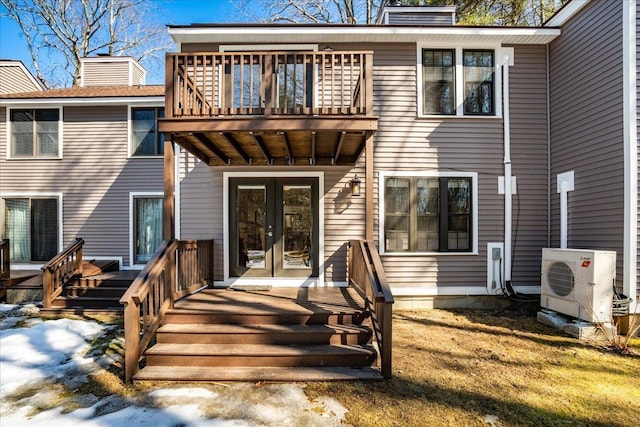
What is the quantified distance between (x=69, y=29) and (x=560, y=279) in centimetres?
2197

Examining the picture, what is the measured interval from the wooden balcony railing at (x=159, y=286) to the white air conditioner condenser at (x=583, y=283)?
5.81 meters

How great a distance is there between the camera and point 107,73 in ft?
35.9

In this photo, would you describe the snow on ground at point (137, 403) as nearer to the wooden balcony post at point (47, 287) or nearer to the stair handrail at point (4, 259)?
the wooden balcony post at point (47, 287)

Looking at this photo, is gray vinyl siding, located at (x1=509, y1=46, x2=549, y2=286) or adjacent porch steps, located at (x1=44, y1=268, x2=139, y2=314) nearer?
adjacent porch steps, located at (x1=44, y1=268, x2=139, y2=314)

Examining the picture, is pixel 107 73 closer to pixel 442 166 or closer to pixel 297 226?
pixel 297 226

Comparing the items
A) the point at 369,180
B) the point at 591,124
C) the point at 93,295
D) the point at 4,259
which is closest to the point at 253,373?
the point at 369,180

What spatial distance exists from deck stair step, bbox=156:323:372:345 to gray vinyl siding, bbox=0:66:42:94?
1145 centimetres

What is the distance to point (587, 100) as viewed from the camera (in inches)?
225

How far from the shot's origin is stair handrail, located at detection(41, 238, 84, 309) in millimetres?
6395

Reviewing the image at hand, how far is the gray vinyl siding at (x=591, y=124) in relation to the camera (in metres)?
5.16

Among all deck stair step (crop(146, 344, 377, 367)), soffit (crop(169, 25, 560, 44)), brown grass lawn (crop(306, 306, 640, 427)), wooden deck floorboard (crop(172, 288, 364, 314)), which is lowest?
brown grass lawn (crop(306, 306, 640, 427))

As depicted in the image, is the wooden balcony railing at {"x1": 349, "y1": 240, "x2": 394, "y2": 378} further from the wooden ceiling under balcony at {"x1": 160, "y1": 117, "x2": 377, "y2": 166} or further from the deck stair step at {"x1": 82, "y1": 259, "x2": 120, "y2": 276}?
the deck stair step at {"x1": 82, "y1": 259, "x2": 120, "y2": 276}

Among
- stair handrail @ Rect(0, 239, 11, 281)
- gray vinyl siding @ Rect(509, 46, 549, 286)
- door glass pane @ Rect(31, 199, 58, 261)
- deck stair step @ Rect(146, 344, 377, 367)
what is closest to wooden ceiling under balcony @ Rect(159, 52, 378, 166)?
deck stair step @ Rect(146, 344, 377, 367)

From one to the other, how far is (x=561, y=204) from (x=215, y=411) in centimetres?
641
